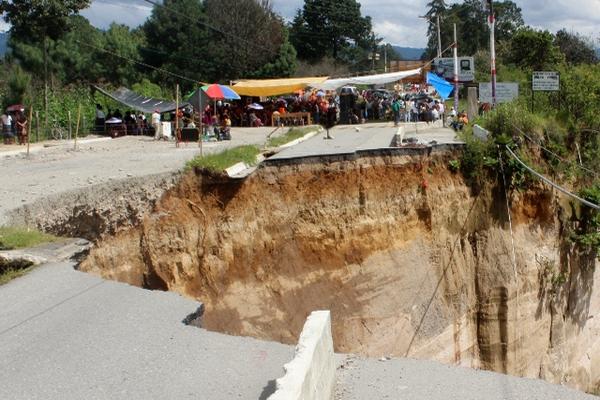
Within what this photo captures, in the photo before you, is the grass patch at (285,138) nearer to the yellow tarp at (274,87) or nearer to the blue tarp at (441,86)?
the yellow tarp at (274,87)

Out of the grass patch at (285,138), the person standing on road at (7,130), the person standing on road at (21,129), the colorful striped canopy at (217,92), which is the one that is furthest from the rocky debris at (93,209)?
the colorful striped canopy at (217,92)

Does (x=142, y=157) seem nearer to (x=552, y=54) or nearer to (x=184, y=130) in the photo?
(x=184, y=130)

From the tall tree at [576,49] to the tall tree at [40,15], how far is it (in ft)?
122

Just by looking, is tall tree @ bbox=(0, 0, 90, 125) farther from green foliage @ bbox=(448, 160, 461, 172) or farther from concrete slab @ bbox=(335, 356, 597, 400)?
concrete slab @ bbox=(335, 356, 597, 400)

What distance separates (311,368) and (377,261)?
994 cm

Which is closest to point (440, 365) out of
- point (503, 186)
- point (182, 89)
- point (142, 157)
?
point (503, 186)

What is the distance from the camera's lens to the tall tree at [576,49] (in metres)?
54.8

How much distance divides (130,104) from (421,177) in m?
17.6

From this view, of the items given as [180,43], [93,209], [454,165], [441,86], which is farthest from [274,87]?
[180,43]

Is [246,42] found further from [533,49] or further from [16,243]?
[16,243]

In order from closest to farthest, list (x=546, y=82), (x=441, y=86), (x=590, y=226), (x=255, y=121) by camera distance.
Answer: (x=590, y=226), (x=546, y=82), (x=441, y=86), (x=255, y=121)

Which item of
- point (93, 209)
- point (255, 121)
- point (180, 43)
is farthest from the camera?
point (180, 43)

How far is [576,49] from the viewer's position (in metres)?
56.5

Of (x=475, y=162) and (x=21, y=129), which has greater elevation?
(x=21, y=129)
